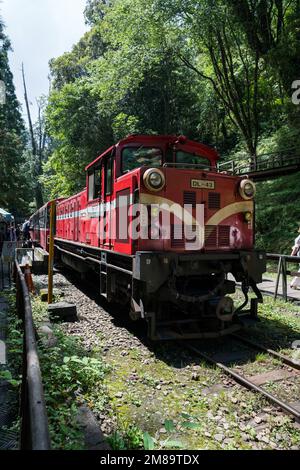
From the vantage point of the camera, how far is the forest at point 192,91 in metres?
17.8

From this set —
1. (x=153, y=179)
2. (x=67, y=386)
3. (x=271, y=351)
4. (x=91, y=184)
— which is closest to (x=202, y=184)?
→ (x=153, y=179)

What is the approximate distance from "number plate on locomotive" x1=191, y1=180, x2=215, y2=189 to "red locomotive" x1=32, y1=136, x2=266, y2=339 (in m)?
0.02

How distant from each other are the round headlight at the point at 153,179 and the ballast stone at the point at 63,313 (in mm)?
3128

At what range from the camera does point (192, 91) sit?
92.2ft

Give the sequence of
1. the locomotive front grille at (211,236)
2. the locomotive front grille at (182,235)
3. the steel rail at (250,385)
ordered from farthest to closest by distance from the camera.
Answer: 1. the locomotive front grille at (211,236)
2. the locomotive front grille at (182,235)
3. the steel rail at (250,385)

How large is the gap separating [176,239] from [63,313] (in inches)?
111

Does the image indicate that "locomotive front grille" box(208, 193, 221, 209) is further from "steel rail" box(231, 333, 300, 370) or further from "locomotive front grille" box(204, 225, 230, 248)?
"steel rail" box(231, 333, 300, 370)

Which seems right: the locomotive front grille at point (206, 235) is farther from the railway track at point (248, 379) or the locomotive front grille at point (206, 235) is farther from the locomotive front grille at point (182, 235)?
the railway track at point (248, 379)

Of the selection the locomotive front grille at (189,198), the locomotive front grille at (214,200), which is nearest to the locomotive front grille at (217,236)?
the locomotive front grille at (214,200)

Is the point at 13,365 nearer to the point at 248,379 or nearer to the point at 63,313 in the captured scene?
the point at 63,313

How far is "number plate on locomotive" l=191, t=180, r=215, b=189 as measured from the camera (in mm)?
5836

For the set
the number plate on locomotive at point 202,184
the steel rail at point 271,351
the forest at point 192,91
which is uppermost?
the forest at point 192,91
